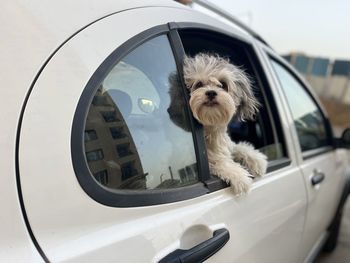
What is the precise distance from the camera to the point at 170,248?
129 cm

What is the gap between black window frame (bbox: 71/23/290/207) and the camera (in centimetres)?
112

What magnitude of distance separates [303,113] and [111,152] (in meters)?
2.21

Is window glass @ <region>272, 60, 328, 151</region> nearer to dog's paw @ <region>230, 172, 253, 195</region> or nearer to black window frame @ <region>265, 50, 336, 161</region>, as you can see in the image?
black window frame @ <region>265, 50, 336, 161</region>

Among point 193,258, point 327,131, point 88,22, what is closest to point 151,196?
point 193,258

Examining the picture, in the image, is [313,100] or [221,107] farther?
[313,100]

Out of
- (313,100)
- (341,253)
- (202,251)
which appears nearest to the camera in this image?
(202,251)

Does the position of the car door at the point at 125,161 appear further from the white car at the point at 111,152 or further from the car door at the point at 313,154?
the car door at the point at 313,154

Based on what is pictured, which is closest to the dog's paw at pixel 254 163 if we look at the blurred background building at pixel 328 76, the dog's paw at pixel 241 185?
the dog's paw at pixel 241 185

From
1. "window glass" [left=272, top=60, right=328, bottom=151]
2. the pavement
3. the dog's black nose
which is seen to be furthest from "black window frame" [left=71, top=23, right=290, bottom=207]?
the pavement

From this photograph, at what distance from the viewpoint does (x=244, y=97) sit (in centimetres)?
205

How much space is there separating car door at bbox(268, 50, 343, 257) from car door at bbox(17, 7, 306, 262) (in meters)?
0.87

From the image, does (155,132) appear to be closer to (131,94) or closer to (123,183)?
(131,94)

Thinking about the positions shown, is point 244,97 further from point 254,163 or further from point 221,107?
point 254,163

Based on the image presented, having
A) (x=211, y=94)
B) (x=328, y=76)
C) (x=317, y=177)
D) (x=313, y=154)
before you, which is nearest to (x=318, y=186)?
(x=317, y=177)
